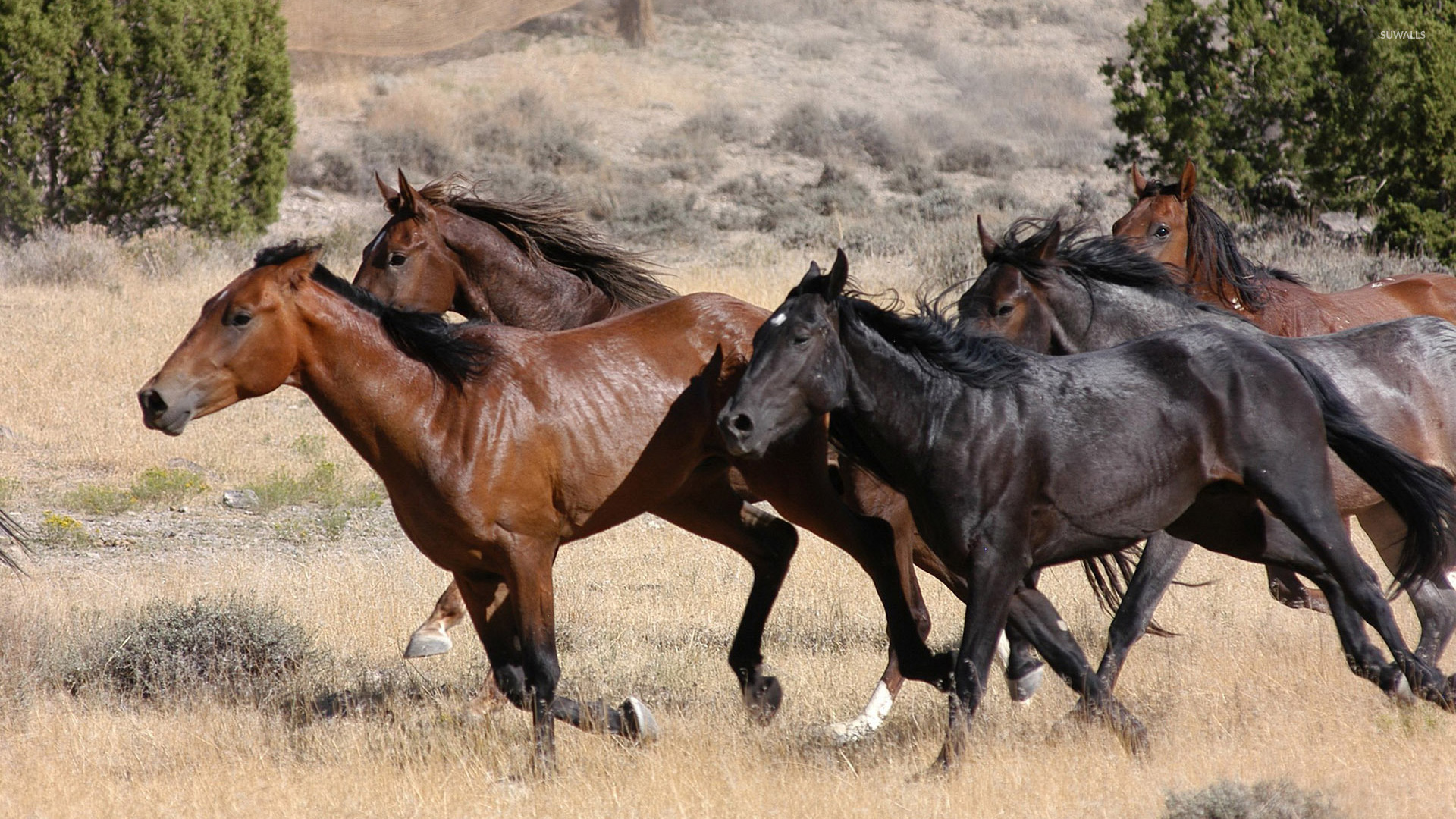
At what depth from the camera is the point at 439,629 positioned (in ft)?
21.8

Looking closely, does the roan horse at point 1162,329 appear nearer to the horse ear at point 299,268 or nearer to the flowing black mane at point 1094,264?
the flowing black mane at point 1094,264

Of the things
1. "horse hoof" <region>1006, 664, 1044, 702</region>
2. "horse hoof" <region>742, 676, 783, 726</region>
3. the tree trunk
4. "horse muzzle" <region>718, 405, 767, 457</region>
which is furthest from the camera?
the tree trunk

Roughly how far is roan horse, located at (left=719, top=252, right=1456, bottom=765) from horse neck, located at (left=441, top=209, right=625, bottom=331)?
2331 millimetres

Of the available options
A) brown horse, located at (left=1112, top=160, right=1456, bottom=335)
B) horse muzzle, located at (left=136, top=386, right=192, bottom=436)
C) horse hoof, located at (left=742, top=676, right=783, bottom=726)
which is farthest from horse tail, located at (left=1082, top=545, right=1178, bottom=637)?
horse muzzle, located at (left=136, top=386, right=192, bottom=436)

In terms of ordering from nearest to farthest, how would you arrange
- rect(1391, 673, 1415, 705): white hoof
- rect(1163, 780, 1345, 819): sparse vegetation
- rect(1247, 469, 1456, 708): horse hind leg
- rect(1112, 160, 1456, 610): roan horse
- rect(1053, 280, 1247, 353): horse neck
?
rect(1163, 780, 1345, 819): sparse vegetation
rect(1247, 469, 1456, 708): horse hind leg
rect(1391, 673, 1415, 705): white hoof
rect(1053, 280, 1247, 353): horse neck
rect(1112, 160, 1456, 610): roan horse

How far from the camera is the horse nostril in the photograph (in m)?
4.62

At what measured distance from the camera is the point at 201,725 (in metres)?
5.91

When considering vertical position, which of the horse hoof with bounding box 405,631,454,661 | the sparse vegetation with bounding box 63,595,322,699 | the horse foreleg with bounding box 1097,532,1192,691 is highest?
the horse foreleg with bounding box 1097,532,1192,691

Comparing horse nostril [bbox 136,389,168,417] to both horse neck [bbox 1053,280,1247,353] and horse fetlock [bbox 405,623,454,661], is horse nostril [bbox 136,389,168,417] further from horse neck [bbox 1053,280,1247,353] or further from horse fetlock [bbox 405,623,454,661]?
horse neck [bbox 1053,280,1247,353]

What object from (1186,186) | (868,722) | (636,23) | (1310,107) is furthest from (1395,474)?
(636,23)

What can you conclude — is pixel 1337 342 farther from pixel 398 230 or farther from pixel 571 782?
pixel 398 230

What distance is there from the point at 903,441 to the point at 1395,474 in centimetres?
195

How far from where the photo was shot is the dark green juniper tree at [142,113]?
16.3 meters

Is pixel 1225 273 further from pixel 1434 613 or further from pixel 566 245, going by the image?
pixel 566 245
